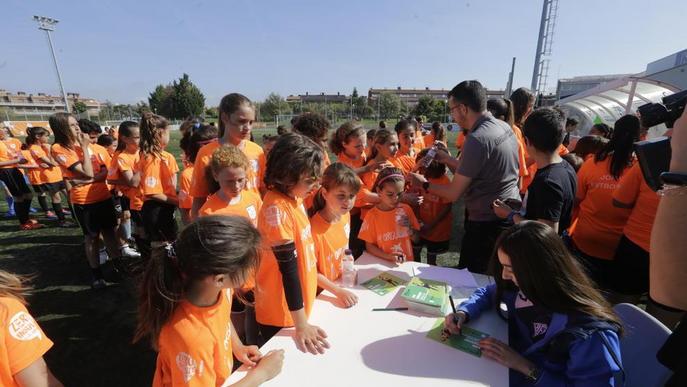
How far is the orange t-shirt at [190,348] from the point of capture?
1.19 m

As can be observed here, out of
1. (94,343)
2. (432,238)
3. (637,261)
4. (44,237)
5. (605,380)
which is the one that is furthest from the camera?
(44,237)

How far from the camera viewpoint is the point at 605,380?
1.19 metres

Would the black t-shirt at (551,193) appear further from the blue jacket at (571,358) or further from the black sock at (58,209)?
the black sock at (58,209)

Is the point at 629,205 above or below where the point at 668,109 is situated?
below

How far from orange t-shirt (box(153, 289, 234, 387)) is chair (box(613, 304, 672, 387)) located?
1696 mm

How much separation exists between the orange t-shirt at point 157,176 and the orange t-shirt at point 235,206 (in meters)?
1.50

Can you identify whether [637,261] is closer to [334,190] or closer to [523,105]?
[334,190]

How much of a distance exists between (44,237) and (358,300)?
21.3 ft

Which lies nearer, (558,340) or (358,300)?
(558,340)

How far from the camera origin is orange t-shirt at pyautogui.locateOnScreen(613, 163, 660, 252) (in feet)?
7.16

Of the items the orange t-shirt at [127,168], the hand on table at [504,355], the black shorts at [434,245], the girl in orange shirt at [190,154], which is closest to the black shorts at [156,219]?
the girl in orange shirt at [190,154]

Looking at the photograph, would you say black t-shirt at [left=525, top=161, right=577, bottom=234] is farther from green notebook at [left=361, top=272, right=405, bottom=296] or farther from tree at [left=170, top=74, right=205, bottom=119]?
tree at [left=170, top=74, right=205, bottom=119]

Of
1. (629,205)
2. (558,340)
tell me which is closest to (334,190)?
(558,340)

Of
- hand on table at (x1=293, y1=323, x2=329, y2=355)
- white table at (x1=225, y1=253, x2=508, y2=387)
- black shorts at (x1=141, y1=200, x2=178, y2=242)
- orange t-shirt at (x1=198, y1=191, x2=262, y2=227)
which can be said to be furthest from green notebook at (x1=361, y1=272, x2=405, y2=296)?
black shorts at (x1=141, y1=200, x2=178, y2=242)
